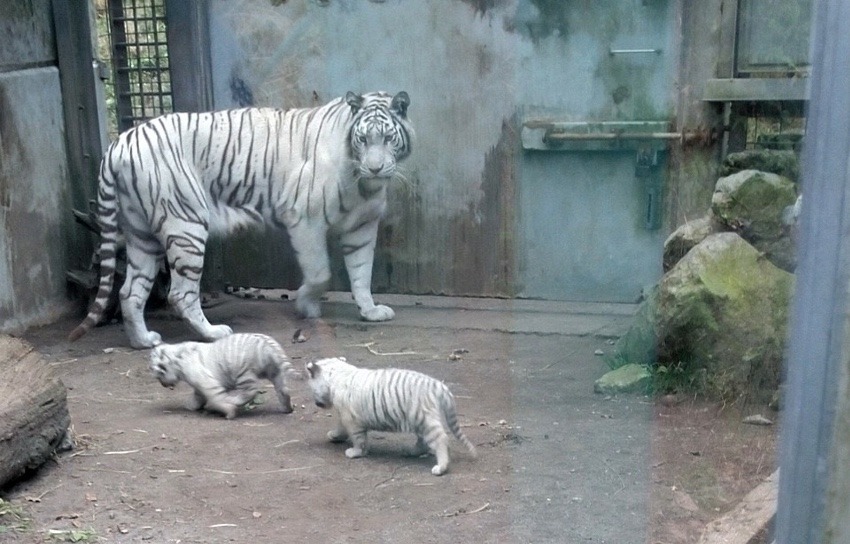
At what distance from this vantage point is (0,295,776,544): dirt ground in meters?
3.02

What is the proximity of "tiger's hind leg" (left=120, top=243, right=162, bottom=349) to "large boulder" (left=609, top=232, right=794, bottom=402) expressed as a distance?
9.09 ft

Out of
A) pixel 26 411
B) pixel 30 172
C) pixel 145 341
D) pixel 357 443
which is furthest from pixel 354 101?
pixel 26 411

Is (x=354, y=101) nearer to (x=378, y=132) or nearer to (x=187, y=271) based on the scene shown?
(x=378, y=132)

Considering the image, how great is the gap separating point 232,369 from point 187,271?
1.49m

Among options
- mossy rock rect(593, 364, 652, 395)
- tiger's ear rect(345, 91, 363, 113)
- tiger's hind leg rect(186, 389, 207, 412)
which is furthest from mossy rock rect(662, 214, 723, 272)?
tiger's hind leg rect(186, 389, 207, 412)

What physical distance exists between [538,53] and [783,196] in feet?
7.06

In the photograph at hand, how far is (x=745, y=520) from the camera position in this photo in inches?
110

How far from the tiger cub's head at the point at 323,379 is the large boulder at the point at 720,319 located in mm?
1338

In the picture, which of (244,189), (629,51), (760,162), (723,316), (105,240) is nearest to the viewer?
(723,316)

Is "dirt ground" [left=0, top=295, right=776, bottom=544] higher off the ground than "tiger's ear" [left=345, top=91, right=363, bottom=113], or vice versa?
"tiger's ear" [left=345, top=91, right=363, bottom=113]

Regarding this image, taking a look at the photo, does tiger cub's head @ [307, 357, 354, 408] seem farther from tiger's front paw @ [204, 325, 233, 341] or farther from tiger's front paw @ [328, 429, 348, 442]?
tiger's front paw @ [204, 325, 233, 341]

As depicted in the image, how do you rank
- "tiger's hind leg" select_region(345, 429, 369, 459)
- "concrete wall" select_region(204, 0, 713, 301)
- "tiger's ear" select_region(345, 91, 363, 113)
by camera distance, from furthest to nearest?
"tiger's ear" select_region(345, 91, 363, 113) < "concrete wall" select_region(204, 0, 713, 301) < "tiger's hind leg" select_region(345, 429, 369, 459)

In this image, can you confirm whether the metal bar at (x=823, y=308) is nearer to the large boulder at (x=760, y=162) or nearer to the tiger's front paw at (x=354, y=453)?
the large boulder at (x=760, y=162)

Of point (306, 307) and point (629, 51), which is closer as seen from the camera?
point (629, 51)
